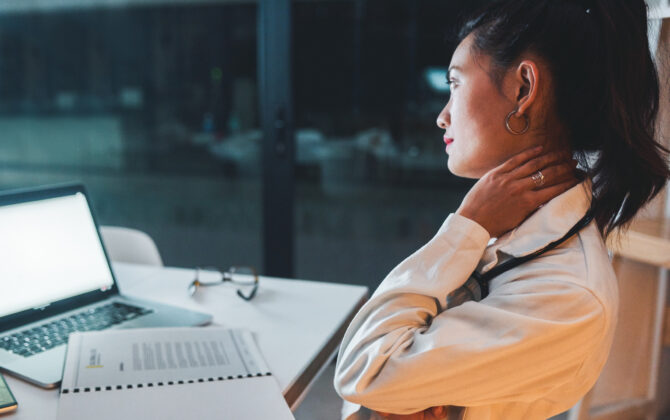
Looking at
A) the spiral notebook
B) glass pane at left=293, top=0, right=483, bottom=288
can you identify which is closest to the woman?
the spiral notebook

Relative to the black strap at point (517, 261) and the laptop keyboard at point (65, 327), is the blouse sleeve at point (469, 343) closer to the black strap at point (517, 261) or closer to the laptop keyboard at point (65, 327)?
the black strap at point (517, 261)

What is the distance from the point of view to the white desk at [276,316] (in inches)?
40.4

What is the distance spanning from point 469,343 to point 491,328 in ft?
0.12

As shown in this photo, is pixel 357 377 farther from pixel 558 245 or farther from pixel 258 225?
pixel 258 225

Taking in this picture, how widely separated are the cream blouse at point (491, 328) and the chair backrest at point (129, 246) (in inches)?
49.1

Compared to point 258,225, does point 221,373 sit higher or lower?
higher

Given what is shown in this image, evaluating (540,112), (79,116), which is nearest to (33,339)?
(540,112)

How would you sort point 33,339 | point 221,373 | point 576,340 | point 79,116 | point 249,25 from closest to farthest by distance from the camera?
point 576,340, point 221,373, point 33,339, point 249,25, point 79,116

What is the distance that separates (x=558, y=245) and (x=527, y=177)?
0.39ft

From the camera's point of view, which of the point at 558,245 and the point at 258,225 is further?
the point at 258,225

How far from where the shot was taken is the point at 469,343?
77cm

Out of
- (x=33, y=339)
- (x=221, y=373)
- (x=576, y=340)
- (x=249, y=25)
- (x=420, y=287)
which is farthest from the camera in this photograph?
(x=249, y=25)

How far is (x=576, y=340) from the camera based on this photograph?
751mm

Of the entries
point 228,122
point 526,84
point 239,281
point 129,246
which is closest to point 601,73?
point 526,84
